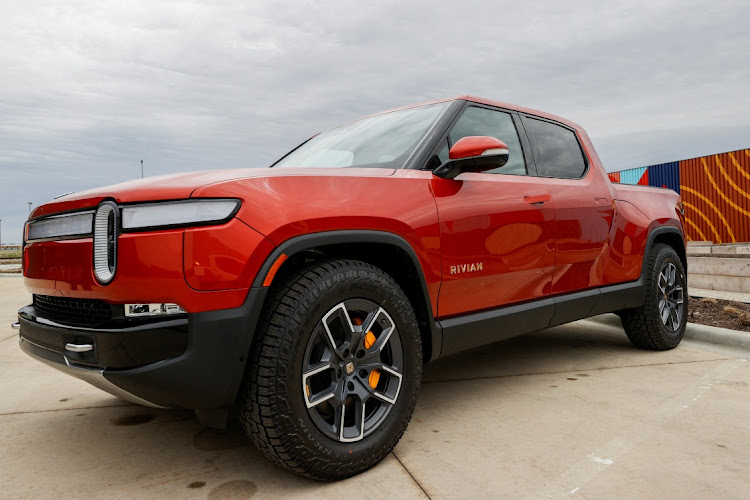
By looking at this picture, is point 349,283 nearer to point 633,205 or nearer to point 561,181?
point 561,181

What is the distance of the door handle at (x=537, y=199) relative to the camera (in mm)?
3050

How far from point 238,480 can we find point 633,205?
346 centimetres

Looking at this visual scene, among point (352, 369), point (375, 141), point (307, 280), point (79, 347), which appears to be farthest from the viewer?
point (375, 141)

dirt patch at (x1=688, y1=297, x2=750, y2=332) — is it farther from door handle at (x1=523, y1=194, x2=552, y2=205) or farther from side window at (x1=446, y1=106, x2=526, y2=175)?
side window at (x1=446, y1=106, x2=526, y2=175)

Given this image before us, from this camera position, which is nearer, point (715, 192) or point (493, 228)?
point (493, 228)

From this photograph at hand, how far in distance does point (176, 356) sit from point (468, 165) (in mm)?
1557

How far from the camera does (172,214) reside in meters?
1.83

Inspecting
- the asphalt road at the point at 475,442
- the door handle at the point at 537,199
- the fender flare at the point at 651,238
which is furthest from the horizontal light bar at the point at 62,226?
the fender flare at the point at 651,238

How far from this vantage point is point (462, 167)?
2553 mm

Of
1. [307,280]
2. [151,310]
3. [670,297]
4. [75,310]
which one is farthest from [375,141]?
[670,297]

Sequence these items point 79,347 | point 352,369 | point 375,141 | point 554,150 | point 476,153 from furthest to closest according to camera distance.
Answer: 1. point 554,150
2. point 375,141
3. point 476,153
4. point 352,369
5. point 79,347


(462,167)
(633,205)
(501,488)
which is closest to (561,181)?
(633,205)

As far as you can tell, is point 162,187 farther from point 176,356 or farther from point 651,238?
point 651,238

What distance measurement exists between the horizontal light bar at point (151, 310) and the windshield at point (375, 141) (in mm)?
1263
